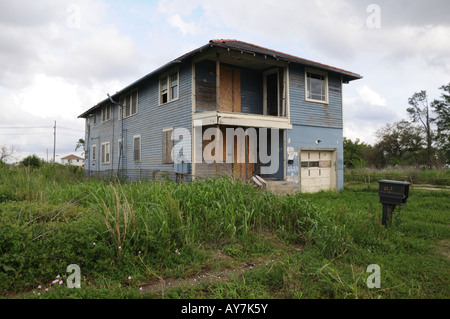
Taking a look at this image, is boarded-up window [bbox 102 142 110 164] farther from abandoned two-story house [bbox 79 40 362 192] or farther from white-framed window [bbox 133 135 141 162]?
abandoned two-story house [bbox 79 40 362 192]

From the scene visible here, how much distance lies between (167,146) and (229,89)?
3896 millimetres

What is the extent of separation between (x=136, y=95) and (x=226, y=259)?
49.7 ft

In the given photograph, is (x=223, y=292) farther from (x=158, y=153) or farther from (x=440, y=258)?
(x=158, y=153)

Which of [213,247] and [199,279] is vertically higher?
[213,247]

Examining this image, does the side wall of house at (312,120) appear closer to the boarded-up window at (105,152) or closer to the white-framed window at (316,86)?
the white-framed window at (316,86)

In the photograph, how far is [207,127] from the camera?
1275 centimetres

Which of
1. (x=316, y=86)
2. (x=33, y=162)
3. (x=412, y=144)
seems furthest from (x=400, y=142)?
(x=33, y=162)

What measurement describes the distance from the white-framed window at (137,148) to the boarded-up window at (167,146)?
308cm

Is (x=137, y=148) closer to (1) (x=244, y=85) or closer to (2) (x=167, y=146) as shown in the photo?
(2) (x=167, y=146)

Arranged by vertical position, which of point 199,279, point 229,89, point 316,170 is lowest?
point 199,279

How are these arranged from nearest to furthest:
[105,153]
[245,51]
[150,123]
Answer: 1. [245,51]
2. [150,123]
3. [105,153]

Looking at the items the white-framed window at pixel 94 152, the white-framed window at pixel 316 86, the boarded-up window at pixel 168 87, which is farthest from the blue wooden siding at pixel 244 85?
the white-framed window at pixel 94 152

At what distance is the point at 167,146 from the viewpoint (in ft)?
46.7
